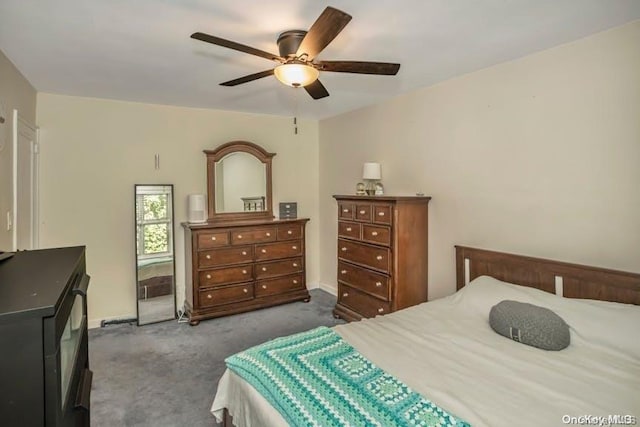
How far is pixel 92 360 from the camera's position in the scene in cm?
311

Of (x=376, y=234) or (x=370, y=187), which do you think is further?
(x=370, y=187)

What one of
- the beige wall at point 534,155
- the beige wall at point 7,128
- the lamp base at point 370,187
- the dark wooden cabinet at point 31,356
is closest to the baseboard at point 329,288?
the lamp base at point 370,187

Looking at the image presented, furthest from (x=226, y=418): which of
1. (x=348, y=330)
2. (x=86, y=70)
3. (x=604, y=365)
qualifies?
(x=86, y=70)

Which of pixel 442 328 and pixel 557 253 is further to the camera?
pixel 557 253

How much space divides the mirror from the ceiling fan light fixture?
2536 millimetres

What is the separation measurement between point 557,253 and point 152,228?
4073 millimetres

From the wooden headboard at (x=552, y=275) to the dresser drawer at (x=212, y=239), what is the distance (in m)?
2.63

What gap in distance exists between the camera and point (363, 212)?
368 centimetres

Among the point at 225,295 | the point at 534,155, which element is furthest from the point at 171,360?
the point at 534,155

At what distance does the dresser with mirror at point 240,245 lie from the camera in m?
4.02

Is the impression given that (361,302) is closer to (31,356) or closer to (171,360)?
(171,360)

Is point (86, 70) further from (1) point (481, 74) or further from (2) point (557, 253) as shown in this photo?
(2) point (557, 253)

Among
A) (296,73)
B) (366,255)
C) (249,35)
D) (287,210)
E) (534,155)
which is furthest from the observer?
(287,210)

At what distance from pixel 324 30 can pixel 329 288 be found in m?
4.03
